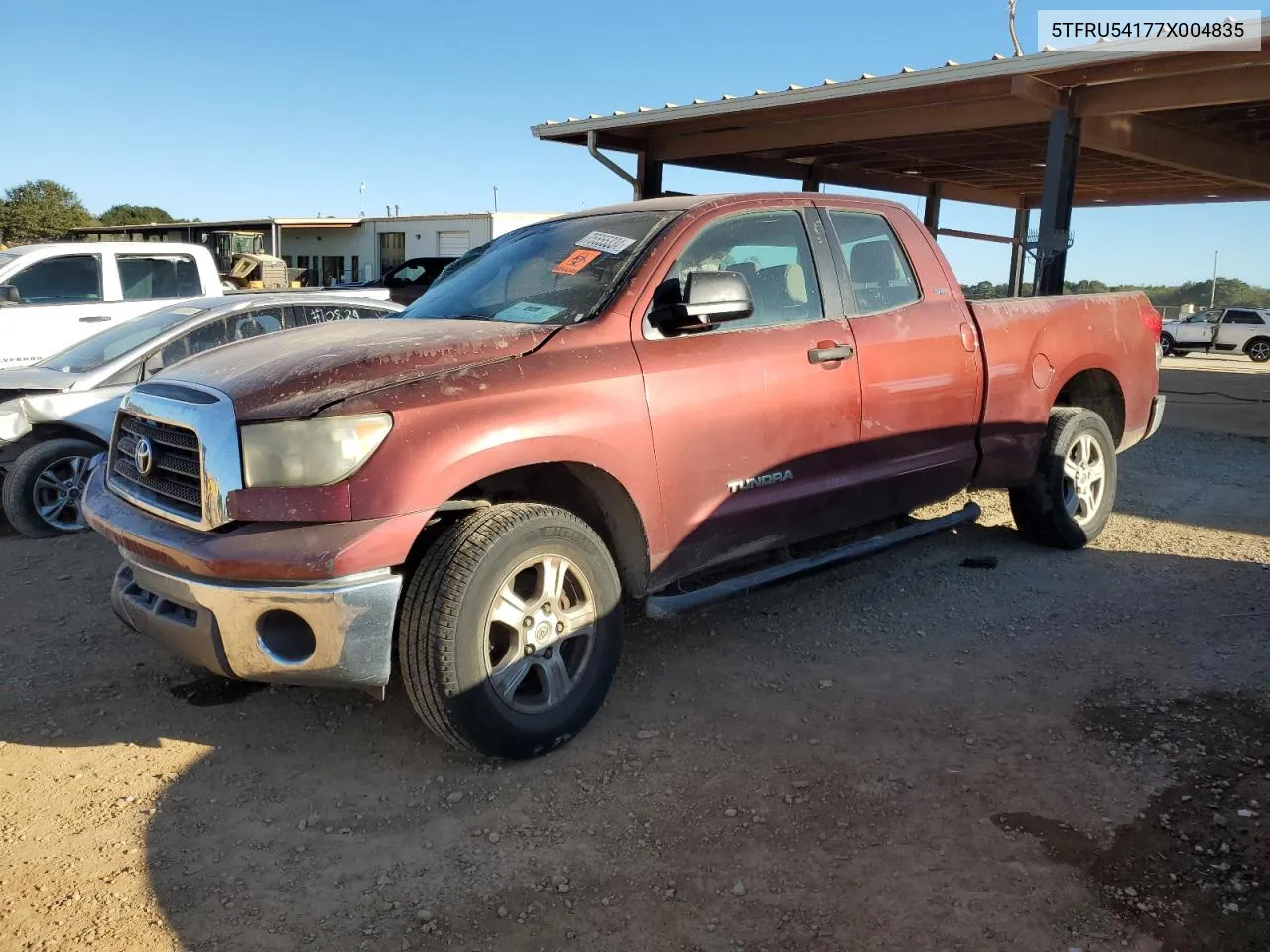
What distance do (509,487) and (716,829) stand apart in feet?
4.59

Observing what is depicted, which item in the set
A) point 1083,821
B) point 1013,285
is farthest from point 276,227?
point 1083,821

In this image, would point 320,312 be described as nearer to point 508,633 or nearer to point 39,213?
point 508,633

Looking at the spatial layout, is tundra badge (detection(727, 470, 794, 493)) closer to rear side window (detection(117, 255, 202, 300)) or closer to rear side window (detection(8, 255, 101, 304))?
rear side window (detection(117, 255, 202, 300))

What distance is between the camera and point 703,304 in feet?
11.7

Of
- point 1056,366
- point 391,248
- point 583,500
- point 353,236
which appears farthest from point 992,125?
point 353,236

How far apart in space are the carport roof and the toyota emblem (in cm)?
920

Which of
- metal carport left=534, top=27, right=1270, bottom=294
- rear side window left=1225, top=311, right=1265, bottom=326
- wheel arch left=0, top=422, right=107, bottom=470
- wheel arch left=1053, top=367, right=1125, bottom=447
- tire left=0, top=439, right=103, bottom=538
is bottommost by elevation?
tire left=0, top=439, right=103, bottom=538

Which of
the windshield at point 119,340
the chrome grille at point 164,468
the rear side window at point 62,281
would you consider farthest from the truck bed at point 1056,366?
the rear side window at point 62,281

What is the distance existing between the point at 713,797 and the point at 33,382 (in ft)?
19.1

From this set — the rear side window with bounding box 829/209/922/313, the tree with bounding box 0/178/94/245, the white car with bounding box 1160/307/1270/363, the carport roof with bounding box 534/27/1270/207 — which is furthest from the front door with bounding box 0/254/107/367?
the tree with bounding box 0/178/94/245

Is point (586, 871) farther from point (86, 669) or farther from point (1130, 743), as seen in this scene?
point (86, 669)

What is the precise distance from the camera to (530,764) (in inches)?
130

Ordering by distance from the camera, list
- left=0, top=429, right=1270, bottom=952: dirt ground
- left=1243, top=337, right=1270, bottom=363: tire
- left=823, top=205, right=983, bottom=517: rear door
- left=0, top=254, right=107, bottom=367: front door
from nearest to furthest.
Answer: left=0, top=429, right=1270, bottom=952: dirt ground → left=823, top=205, right=983, bottom=517: rear door → left=0, top=254, right=107, bottom=367: front door → left=1243, top=337, right=1270, bottom=363: tire

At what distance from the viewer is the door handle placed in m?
4.09
